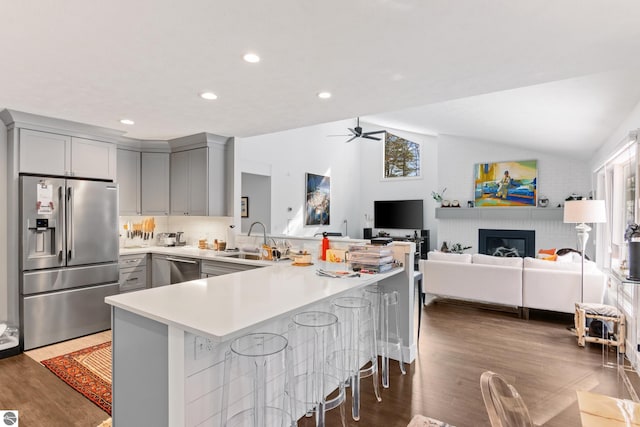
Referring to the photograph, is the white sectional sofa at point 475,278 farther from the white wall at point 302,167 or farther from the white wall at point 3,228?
the white wall at point 3,228

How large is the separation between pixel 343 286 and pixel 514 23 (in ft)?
5.97

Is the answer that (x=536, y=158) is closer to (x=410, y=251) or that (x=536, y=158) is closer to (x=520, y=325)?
(x=520, y=325)

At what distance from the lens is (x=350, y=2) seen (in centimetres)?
171

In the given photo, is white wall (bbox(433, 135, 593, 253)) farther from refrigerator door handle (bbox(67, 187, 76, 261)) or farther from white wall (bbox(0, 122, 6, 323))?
white wall (bbox(0, 122, 6, 323))

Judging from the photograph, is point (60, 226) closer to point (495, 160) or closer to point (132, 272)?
point (132, 272)

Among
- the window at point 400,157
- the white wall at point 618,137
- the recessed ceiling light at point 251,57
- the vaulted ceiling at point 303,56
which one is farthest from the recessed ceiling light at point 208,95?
the window at point 400,157

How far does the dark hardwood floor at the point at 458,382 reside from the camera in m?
2.41

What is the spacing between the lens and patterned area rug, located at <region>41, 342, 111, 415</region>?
8.73 ft

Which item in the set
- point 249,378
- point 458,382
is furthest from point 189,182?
point 458,382

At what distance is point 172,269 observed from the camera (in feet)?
14.9

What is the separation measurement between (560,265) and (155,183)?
5610 mm

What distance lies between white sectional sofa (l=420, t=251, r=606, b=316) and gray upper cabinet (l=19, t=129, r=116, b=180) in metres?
4.57

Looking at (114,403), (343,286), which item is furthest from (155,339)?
(343,286)

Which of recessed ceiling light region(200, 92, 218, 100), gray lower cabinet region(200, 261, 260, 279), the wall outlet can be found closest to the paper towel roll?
gray lower cabinet region(200, 261, 260, 279)
